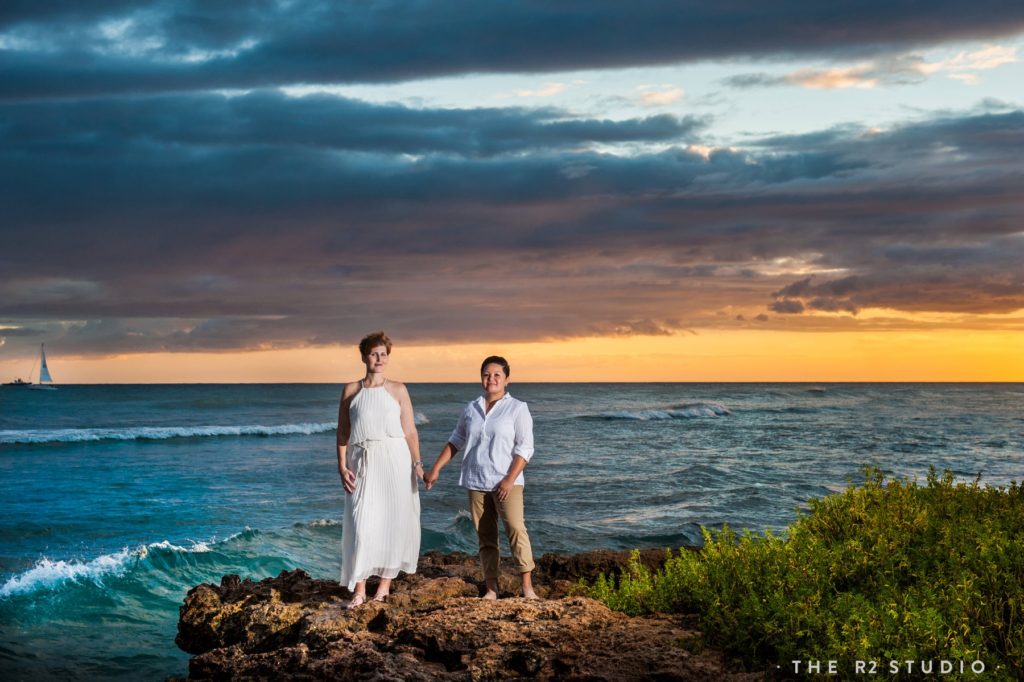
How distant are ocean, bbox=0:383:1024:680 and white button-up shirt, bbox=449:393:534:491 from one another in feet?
12.5

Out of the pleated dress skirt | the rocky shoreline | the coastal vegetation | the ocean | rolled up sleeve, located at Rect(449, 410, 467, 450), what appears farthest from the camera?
the ocean

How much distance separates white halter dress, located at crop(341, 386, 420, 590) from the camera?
768cm

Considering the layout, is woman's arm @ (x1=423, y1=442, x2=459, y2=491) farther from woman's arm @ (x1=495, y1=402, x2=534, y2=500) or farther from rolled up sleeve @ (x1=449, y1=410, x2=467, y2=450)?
woman's arm @ (x1=495, y1=402, x2=534, y2=500)

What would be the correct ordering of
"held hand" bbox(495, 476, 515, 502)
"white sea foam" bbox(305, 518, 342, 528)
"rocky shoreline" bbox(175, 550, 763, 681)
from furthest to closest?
"white sea foam" bbox(305, 518, 342, 528) < "held hand" bbox(495, 476, 515, 502) < "rocky shoreline" bbox(175, 550, 763, 681)

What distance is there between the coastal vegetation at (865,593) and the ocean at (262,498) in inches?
128

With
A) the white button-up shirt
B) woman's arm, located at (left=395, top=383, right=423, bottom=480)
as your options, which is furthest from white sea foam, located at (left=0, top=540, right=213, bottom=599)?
the white button-up shirt

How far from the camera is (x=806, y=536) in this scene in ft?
27.5

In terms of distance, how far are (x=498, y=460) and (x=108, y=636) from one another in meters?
5.90

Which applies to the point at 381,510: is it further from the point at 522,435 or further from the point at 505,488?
the point at 522,435

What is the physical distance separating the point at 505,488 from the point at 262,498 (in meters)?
14.7

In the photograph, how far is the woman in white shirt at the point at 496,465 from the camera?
7555mm

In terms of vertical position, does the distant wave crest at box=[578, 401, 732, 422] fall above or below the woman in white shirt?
below

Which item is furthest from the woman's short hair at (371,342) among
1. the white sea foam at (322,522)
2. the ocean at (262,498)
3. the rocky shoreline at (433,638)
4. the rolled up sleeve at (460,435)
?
the white sea foam at (322,522)

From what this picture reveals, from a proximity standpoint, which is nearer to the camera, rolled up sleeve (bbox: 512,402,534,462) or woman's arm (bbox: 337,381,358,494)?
rolled up sleeve (bbox: 512,402,534,462)
